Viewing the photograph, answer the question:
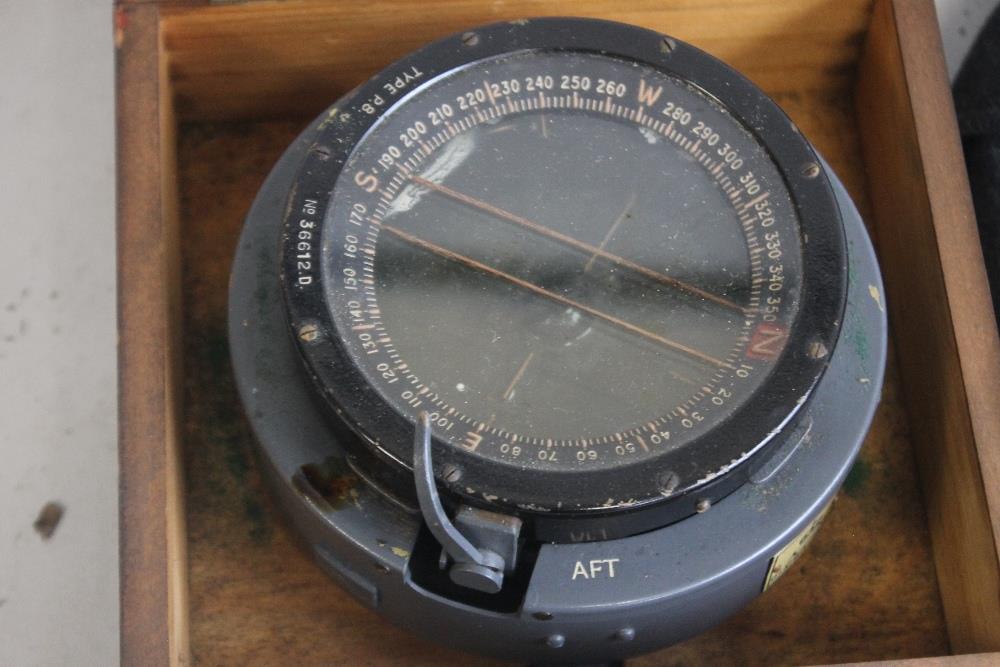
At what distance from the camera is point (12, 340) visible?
162 cm

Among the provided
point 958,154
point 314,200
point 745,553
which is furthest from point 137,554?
point 958,154

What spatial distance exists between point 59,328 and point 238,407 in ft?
1.46

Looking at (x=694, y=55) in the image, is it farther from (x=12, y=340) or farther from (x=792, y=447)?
(x=12, y=340)

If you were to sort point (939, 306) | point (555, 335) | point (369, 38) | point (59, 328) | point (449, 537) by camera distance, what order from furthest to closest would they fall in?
point (59, 328) < point (369, 38) < point (939, 306) < point (555, 335) < point (449, 537)

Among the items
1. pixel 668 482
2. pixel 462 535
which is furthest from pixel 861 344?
pixel 462 535

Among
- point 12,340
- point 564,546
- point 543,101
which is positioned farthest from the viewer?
point 12,340

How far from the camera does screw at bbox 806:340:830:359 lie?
3.53 ft

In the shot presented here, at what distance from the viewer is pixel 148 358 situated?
3.87ft

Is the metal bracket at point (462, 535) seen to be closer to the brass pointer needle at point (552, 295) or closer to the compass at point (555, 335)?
the compass at point (555, 335)

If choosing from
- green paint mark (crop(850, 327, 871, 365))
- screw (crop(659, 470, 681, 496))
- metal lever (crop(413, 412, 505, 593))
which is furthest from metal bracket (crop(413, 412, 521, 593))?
green paint mark (crop(850, 327, 871, 365))

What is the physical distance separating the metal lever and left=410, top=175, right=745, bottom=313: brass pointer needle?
0.20 metres

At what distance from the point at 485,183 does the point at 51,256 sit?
69 centimetres

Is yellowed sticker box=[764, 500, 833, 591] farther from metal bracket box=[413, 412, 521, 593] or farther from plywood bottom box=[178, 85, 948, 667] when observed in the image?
metal bracket box=[413, 412, 521, 593]

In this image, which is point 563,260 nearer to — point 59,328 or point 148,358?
point 148,358
